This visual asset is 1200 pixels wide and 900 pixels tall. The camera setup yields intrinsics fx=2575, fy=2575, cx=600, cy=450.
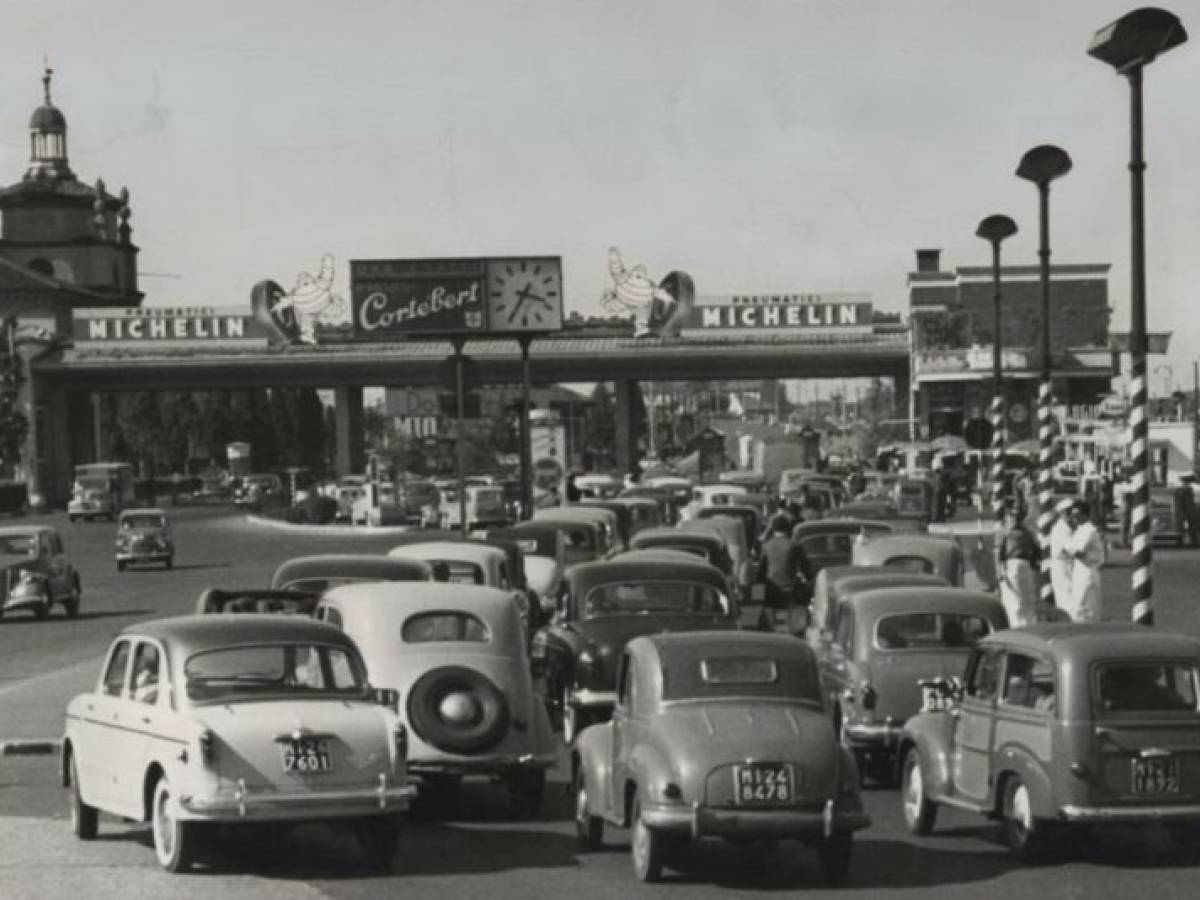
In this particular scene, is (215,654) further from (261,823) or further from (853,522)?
(853,522)

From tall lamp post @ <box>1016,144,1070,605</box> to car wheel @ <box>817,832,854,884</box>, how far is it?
63.0 feet

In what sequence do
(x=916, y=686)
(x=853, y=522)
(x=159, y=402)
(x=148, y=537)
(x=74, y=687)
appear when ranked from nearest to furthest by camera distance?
(x=916, y=686)
(x=74, y=687)
(x=853, y=522)
(x=148, y=537)
(x=159, y=402)

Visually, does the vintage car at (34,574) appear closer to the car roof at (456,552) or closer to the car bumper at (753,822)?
the car roof at (456,552)

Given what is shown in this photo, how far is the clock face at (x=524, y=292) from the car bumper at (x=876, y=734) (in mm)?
35669

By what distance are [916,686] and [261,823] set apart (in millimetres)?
6164

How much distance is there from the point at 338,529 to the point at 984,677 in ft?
223

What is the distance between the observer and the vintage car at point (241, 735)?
573 inches

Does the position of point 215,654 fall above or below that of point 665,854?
above

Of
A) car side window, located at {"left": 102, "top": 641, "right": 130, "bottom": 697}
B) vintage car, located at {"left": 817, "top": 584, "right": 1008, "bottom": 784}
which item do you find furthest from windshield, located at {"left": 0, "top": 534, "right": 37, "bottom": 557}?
car side window, located at {"left": 102, "top": 641, "right": 130, "bottom": 697}

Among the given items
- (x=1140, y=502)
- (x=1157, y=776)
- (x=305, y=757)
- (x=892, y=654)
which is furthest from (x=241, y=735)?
(x=1140, y=502)

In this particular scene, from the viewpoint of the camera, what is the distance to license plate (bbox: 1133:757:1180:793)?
48.7 feet

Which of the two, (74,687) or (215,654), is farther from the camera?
(74,687)

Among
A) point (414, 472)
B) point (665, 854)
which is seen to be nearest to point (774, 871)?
point (665, 854)

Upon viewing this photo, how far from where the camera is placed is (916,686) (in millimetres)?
19156
